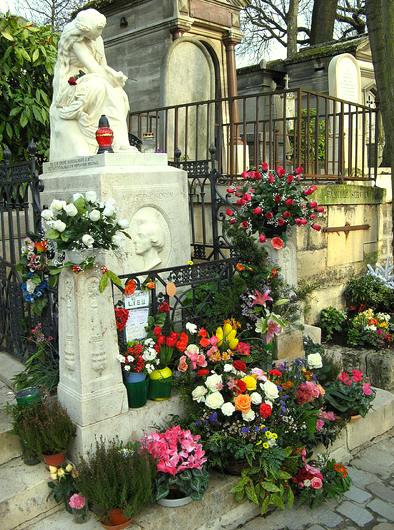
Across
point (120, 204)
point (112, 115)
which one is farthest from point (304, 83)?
point (120, 204)

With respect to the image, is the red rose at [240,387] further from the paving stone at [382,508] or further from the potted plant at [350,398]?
the paving stone at [382,508]

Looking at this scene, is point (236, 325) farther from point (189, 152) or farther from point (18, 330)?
point (189, 152)

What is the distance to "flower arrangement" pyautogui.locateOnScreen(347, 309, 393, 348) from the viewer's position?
5531 mm

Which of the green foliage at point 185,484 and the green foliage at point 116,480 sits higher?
the green foliage at point 116,480

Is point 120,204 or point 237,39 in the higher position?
point 237,39

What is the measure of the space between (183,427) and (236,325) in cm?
95

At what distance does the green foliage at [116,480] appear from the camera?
275cm

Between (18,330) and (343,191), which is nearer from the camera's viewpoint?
(18,330)

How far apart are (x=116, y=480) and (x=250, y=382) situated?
3.55ft

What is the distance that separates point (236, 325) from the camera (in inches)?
159

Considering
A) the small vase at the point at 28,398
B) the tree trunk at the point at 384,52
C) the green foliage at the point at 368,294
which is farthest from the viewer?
the green foliage at the point at 368,294

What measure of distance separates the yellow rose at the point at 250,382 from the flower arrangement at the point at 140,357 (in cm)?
61

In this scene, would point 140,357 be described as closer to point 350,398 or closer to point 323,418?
point 323,418

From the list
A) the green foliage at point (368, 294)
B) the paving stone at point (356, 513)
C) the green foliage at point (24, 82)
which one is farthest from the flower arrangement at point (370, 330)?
the green foliage at point (24, 82)
